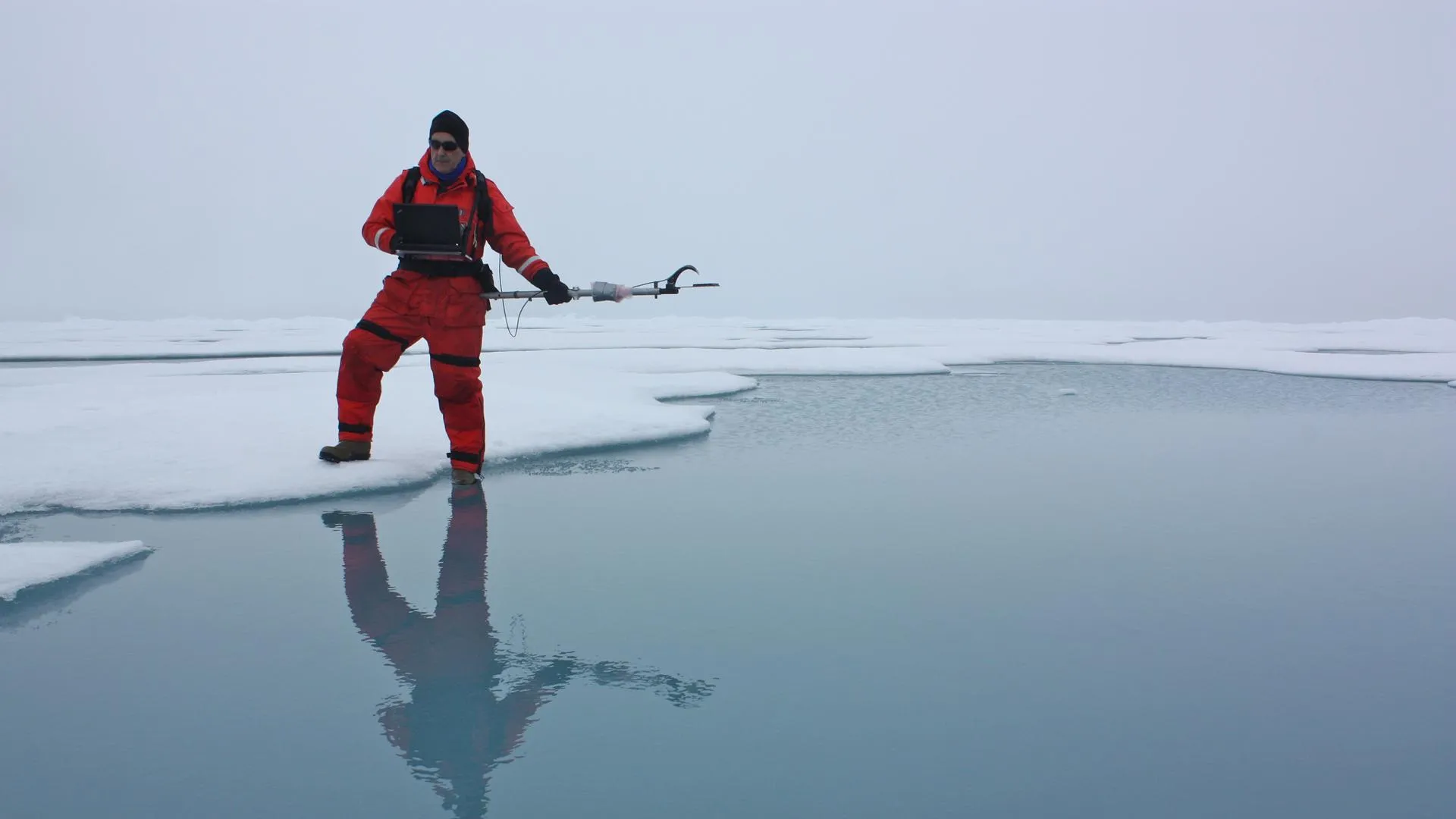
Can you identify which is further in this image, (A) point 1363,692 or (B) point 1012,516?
(B) point 1012,516

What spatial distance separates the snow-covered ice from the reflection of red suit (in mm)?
787

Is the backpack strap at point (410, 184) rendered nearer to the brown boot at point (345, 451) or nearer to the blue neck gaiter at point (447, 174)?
the blue neck gaiter at point (447, 174)

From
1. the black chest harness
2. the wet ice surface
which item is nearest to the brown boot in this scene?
the wet ice surface

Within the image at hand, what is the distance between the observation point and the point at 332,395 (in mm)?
7273

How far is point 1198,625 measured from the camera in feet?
8.90

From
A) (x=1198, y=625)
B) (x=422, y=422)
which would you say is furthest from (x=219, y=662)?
(x=422, y=422)

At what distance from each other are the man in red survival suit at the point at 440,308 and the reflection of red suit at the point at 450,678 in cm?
141

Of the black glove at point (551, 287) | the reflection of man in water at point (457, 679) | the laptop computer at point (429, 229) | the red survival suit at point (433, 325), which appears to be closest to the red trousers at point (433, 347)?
the red survival suit at point (433, 325)

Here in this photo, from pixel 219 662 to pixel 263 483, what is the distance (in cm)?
226

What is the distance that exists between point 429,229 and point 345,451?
48.1 inches

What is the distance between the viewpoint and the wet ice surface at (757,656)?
1.81 metres

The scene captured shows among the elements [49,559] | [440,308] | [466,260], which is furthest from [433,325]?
[49,559]

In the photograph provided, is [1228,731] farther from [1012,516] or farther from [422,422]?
[422,422]

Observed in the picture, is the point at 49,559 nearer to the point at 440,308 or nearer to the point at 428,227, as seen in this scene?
the point at 440,308
